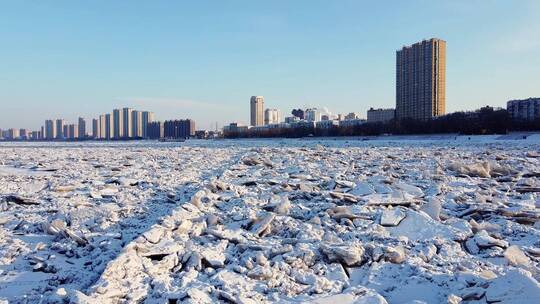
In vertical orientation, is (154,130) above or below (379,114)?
below

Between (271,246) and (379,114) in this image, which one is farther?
(379,114)

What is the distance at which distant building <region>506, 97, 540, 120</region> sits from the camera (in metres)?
98.5

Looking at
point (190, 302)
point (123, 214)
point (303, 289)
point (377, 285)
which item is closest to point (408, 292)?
point (377, 285)

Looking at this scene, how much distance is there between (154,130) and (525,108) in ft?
507

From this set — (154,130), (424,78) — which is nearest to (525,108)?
(424,78)

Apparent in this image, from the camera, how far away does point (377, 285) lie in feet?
14.0

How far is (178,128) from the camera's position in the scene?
19075 cm

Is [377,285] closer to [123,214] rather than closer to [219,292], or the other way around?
[219,292]

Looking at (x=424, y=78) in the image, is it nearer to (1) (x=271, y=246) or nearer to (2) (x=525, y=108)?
(2) (x=525, y=108)

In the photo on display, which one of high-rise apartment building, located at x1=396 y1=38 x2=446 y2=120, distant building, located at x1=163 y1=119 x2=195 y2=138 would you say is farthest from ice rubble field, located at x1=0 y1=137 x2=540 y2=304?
distant building, located at x1=163 y1=119 x2=195 y2=138

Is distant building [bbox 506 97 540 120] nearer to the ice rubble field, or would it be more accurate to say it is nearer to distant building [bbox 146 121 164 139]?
the ice rubble field

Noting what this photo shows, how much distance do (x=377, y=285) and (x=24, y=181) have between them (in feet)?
34.1

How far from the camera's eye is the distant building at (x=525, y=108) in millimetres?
98500

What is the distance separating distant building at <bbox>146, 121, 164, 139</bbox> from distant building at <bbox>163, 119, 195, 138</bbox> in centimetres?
217
